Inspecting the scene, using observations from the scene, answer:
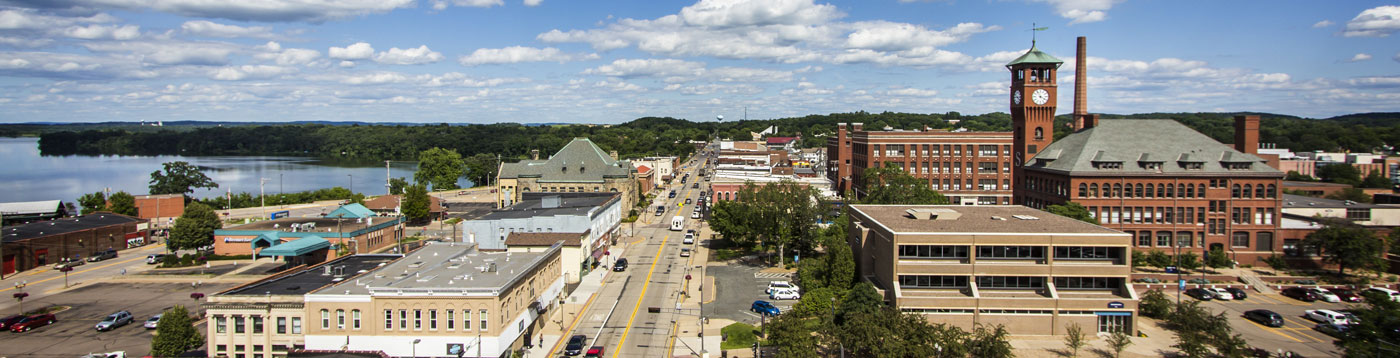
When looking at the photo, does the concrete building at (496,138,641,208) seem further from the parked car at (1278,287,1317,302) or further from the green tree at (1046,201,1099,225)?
the parked car at (1278,287,1317,302)

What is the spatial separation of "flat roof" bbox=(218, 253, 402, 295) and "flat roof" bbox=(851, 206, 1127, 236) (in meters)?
34.6

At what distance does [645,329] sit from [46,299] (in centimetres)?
4850

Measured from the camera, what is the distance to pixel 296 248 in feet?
201

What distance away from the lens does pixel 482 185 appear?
172 metres

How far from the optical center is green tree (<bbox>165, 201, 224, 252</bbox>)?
255 feet

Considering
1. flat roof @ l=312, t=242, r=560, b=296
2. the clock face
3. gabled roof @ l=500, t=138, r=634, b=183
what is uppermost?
the clock face

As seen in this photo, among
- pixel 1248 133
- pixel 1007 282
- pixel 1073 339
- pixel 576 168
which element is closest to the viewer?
pixel 1073 339

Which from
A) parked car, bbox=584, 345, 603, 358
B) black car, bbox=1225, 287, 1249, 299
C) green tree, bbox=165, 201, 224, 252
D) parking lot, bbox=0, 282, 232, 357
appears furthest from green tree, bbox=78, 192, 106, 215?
black car, bbox=1225, 287, 1249, 299

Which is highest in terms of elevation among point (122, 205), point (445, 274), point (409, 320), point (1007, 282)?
point (445, 274)

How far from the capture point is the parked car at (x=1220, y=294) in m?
58.3

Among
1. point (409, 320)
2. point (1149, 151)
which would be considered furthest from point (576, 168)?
point (1149, 151)

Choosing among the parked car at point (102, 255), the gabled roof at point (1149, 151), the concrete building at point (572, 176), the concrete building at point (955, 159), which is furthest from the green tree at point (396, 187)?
the gabled roof at point (1149, 151)

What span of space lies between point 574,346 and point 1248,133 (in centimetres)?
7402

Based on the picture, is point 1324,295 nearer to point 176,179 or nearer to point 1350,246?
point 1350,246
